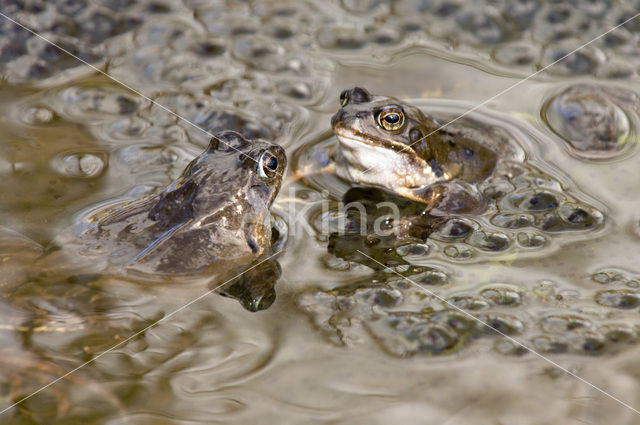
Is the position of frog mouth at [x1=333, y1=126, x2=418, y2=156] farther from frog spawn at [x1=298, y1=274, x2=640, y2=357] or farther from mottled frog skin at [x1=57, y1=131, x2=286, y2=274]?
frog spawn at [x1=298, y1=274, x2=640, y2=357]

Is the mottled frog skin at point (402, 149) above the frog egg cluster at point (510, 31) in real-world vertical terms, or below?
below

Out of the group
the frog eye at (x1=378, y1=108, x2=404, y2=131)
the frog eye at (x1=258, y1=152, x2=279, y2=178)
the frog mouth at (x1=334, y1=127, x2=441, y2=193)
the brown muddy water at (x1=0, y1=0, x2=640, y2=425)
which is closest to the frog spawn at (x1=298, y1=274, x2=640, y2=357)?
the brown muddy water at (x1=0, y1=0, x2=640, y2=425)

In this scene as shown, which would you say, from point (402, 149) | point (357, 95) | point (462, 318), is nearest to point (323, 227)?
point (402, 149)

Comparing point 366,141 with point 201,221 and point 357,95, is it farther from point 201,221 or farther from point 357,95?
point 201,221

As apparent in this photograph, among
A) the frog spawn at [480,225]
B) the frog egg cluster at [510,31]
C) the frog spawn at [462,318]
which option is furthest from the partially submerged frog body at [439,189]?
the frog egg cluster at [510,31]

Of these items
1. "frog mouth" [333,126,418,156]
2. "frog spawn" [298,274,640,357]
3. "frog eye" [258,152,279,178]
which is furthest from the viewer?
"frog mouth" [333,126,418,156]

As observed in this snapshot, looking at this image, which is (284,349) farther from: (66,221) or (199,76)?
(199,76)

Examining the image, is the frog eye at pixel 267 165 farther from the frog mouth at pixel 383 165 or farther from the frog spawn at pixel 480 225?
the frog mouth at pixel 383 165
